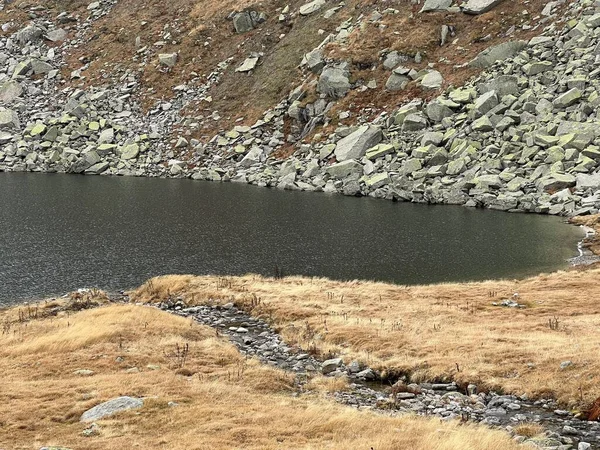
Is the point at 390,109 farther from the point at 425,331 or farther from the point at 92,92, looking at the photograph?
the point at 425,331

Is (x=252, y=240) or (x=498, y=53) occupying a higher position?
(x=498, y=53)

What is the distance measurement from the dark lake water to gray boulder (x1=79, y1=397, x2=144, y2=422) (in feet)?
105

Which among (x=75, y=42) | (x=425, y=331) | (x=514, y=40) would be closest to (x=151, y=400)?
(x=425, y=331)

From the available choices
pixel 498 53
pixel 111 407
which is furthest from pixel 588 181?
pixel 111 407

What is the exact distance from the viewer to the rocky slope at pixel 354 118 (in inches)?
3607

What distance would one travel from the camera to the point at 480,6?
12138cm

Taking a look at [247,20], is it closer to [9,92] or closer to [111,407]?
[9,92]

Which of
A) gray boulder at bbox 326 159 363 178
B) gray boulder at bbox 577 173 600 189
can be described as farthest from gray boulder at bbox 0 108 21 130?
gray boulder at bbox 577 173 600 189

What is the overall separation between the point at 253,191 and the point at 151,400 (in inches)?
3509

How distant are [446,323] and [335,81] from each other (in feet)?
322

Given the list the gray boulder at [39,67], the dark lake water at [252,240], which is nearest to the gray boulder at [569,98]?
the dark lake water at [252,240]

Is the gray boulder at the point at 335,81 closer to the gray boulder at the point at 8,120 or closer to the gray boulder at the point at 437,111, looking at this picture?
the gray boulder at the point at 437,111

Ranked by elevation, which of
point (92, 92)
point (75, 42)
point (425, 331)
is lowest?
point (425, 331)

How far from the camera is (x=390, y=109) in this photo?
11381 centimetres
